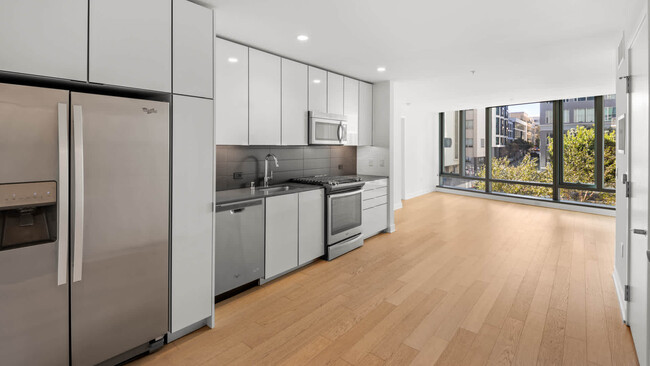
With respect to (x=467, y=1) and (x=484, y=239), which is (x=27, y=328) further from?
(x=484, y=239)

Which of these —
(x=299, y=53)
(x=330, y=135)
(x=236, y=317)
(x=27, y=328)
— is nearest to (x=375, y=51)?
(x=299, y=53)

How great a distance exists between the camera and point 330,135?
4277mm

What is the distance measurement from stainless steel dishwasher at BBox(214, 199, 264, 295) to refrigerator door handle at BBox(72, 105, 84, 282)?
1.06 metres

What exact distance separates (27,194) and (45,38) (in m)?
0.80

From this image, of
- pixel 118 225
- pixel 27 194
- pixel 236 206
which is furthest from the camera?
pixel 236 206

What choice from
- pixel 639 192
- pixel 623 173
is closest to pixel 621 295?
pixel 623 173

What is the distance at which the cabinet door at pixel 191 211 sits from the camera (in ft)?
7.29

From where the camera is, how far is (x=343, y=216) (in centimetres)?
411

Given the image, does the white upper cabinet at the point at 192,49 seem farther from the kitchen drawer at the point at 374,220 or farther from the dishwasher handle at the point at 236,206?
the kitchen drawer at the point at 374,220

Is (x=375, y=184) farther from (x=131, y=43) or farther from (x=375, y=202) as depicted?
(x=131, y=43)

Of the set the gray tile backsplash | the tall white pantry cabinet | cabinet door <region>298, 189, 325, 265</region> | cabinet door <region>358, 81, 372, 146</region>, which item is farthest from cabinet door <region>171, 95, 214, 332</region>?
cabinet door <region>358, 81, 372, 146</region>

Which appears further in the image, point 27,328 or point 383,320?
point 383,320

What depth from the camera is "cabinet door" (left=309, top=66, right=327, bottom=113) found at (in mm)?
4051

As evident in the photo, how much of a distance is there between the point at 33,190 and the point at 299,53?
2.77m
